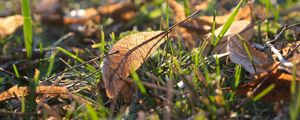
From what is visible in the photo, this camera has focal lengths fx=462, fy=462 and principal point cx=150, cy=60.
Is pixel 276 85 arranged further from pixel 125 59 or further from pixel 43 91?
pixel 43 91

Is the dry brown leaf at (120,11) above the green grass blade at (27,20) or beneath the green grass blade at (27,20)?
beneath

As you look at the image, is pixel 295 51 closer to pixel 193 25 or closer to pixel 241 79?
pixel 241 79

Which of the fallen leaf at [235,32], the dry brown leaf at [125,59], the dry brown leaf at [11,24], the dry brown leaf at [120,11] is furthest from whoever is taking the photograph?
the dry brown leaf at [120,11]

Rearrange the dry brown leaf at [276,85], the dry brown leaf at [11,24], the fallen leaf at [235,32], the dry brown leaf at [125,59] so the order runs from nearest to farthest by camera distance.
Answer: the dry brown leaf at [276,85] < the dry brown leaf at [125,59] < the fallen leaf at [235,32] < the dry brown leaf at [11,24]

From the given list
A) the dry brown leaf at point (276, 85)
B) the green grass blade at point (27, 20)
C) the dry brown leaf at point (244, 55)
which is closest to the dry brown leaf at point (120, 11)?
the green grass blade at point (27, 20)

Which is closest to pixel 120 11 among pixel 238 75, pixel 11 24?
pixel 11 24

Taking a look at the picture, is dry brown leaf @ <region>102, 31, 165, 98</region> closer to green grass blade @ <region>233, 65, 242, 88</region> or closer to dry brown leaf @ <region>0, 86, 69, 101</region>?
dry brown leaf @ <region>0, 86, 69, 101</region>

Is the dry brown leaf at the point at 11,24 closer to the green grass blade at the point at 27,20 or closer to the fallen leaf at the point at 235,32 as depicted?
the green grass blade at the point at 27,20
